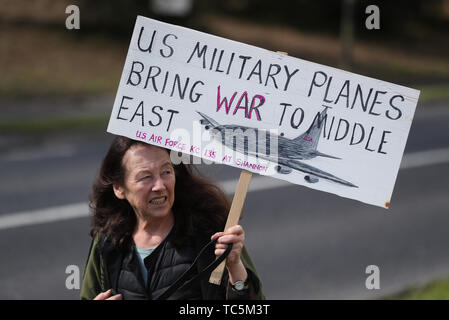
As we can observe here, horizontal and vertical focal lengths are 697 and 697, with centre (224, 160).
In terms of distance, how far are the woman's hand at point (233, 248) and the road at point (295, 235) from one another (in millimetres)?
2315

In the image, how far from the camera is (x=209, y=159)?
3.10 metres

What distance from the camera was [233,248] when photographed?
2.86 m

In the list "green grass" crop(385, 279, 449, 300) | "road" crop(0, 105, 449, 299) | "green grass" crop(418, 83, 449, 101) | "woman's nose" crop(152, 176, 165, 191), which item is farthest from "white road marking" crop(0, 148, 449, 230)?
"green grass" crop(418, 83, 449, 101)

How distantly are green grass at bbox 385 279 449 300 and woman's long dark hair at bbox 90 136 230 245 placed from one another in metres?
2.77

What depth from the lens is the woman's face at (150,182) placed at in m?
3.01

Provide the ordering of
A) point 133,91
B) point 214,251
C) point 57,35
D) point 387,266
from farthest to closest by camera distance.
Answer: point 57,35 → point 387,266 → point 133,91 → point 214,251

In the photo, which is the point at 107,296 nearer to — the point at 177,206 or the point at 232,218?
the point at 177,206

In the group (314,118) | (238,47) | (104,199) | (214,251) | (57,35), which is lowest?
(214,251)

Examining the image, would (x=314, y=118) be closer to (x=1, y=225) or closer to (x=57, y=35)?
(x=1, y=225)

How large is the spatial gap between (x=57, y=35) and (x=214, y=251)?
16793 mm

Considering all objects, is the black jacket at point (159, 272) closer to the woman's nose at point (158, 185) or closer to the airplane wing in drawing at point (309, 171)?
the woman's nose at point (158, 185)

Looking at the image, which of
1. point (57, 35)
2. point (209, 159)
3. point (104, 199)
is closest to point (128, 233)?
point (104, 199)

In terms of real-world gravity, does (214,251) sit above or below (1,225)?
below

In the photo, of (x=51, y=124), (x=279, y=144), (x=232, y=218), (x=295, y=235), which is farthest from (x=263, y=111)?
(x=51, y=124)
